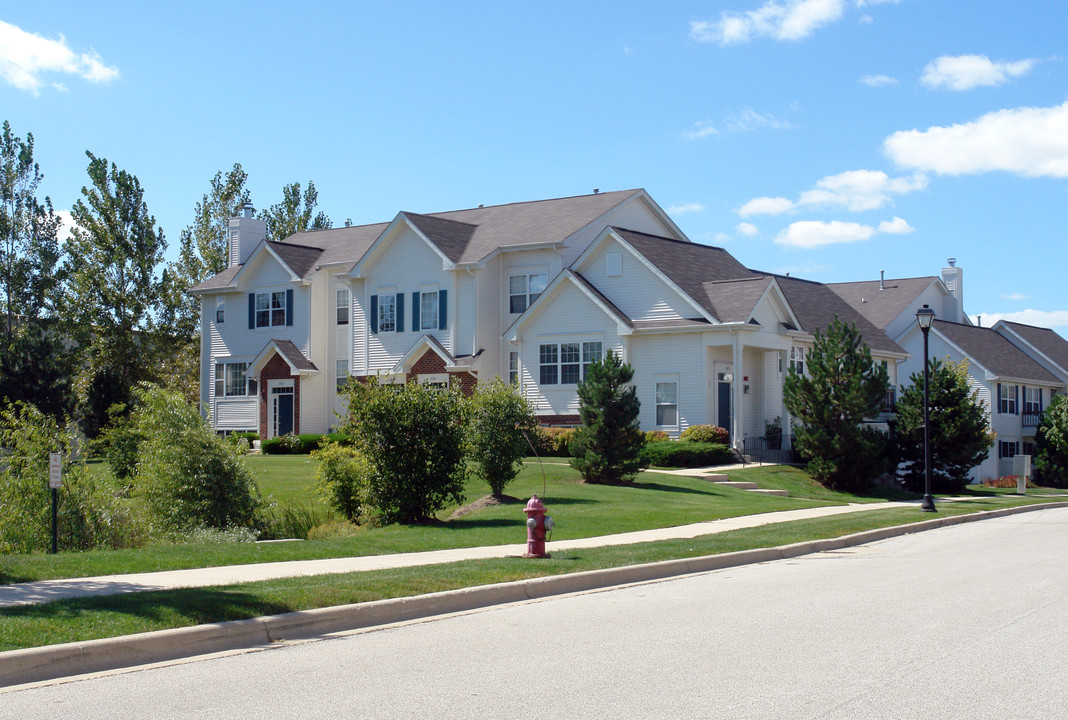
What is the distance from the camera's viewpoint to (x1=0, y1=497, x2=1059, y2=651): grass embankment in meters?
8.66

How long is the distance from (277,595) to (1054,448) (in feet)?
149

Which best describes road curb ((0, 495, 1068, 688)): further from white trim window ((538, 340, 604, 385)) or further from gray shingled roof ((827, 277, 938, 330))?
gray shingled roof ((827, 277, 938, 330))

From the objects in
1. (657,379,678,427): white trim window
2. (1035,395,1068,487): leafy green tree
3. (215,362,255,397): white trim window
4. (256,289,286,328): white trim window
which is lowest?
(1035,395,1068,487): leafy green tree

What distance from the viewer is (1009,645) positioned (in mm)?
8883

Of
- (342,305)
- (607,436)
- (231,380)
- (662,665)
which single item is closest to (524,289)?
(342,305)

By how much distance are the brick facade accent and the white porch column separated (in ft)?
60.5

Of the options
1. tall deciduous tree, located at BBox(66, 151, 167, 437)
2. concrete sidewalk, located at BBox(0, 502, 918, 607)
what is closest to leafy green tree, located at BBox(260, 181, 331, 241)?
tall deciduous tree, located at BBox(66, 151, 167, 437)

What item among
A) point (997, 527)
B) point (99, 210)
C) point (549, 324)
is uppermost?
point (99, 210)

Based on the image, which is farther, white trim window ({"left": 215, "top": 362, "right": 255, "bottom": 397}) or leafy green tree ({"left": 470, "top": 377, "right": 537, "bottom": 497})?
white trim window ({"left": 215, "top": 362, "right": 255, "bottom": 397})

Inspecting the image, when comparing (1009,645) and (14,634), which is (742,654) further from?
(14,634)

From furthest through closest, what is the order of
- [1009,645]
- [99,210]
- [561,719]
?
[99,210], [1009,645], [561,719]

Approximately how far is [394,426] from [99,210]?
136ft

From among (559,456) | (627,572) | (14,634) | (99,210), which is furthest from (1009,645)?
(99,210)

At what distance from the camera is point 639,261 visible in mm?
37250
